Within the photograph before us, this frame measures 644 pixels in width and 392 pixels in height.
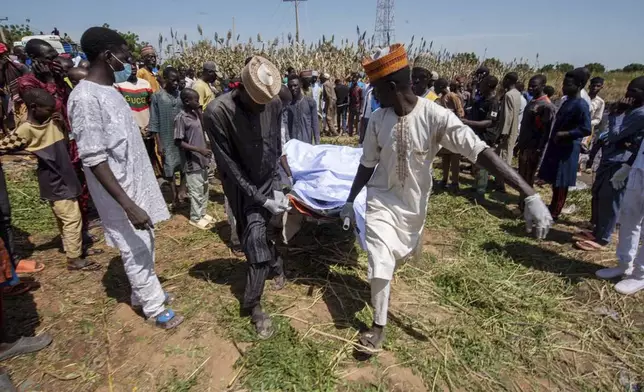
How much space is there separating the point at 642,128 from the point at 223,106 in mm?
4194

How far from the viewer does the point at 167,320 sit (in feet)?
9.96

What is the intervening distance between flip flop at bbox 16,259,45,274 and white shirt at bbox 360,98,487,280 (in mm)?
3827

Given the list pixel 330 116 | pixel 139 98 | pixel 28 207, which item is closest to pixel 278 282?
pixel 139 98

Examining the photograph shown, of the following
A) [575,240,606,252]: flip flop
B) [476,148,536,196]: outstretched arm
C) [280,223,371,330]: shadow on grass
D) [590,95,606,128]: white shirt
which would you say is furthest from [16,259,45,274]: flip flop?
[590,95,606,128]: white shirt

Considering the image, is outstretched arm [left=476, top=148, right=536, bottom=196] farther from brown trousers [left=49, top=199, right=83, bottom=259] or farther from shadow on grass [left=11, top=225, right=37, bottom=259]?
shadow on grass [left=11, top=225, right=37, bottom=259]

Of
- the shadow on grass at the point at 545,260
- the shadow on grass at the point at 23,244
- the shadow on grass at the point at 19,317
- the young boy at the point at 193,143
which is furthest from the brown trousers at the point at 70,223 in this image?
the shadow on grass at the point at 545,260

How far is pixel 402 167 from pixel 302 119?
3.95 metres

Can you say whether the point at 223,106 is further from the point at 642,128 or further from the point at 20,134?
the point at 642,128

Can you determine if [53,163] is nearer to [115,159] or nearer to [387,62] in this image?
[115,159]

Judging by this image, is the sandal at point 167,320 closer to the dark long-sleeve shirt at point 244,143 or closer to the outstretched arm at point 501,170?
the dark long-sleeve shirt at point 244,143

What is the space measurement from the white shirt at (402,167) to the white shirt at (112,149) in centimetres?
176

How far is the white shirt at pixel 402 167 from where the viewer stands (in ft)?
7.94

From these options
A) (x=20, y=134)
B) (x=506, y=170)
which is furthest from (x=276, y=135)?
(x=20, y=134)

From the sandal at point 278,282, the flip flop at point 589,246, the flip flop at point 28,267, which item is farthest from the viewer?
the flip flop at point 589,246
